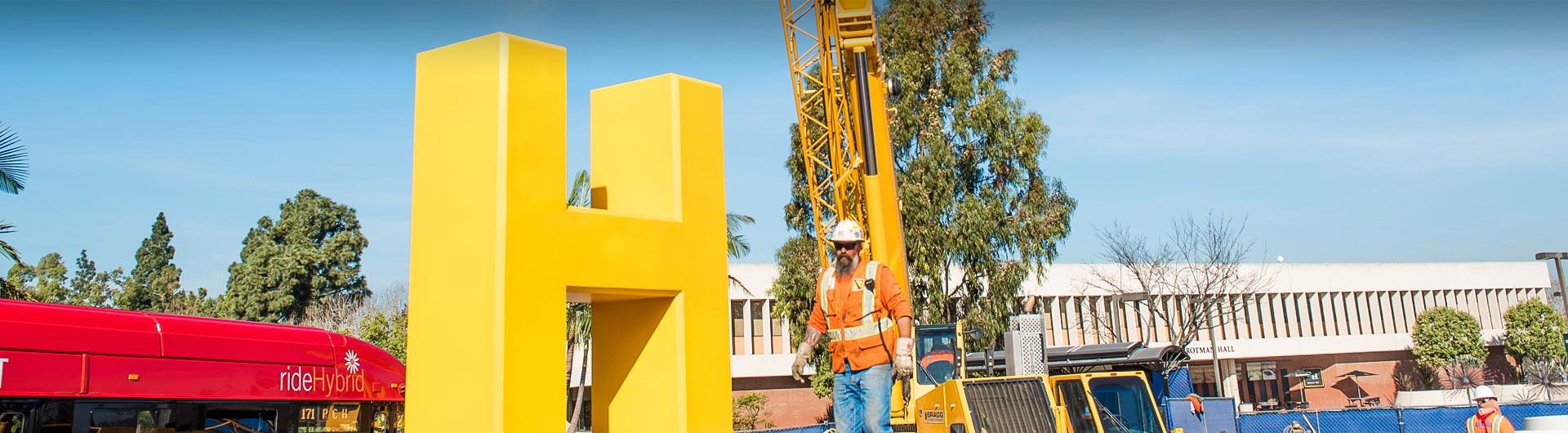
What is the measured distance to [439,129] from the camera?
8.22 m

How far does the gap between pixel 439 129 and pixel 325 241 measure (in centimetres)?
4029

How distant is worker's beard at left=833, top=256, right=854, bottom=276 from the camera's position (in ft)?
23.2

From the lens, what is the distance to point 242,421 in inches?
575

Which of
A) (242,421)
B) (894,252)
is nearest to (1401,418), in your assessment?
(894,252)

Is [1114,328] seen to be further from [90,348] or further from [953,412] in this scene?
[90,348]

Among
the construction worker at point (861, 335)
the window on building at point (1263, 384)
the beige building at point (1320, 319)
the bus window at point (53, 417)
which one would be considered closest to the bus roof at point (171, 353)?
the bus window at point (53, 417)

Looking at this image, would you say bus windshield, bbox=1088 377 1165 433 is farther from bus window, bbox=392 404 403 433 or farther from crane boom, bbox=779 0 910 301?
bus window, bbox=392 404 403 433

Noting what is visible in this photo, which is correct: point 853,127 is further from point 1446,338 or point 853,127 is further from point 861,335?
point 1446,338

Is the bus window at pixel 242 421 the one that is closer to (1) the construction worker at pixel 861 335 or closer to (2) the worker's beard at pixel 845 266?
(1) the construction worker at pixel 861 335

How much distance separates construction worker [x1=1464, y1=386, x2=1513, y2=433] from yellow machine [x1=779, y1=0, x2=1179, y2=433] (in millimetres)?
2928

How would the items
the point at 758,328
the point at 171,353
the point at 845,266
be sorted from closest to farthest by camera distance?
the point at 845,266 < the point at 171,353 < the point at 758,328

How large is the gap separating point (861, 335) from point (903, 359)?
51 cm

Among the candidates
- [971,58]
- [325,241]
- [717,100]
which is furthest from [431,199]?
[325,241]

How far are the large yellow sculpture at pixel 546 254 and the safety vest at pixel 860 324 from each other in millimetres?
2041
